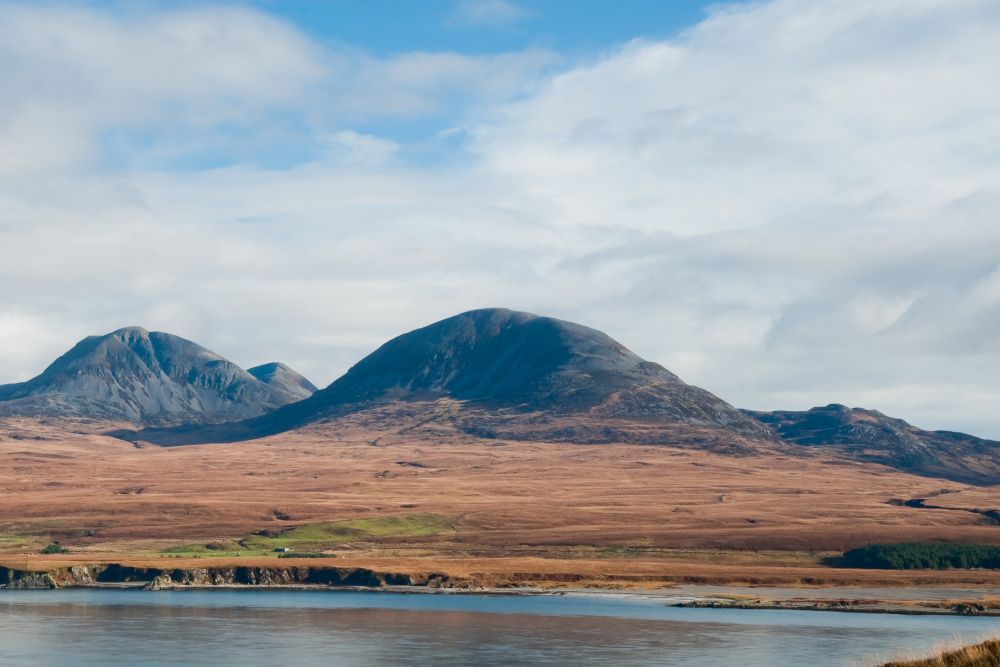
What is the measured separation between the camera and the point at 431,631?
95250 mm

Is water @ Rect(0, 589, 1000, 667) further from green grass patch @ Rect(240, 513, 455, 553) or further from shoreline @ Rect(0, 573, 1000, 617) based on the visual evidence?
green grass patch @ Rect(240, 513, 455, 553)

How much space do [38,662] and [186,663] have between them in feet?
35.1

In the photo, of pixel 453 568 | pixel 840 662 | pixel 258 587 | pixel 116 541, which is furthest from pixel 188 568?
pixel 840 662

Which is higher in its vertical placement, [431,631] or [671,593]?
[431,631]

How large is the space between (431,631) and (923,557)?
3815 inches

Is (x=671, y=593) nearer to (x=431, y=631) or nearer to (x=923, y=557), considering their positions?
(x=431, y=631)

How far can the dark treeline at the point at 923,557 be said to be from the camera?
160250 mm

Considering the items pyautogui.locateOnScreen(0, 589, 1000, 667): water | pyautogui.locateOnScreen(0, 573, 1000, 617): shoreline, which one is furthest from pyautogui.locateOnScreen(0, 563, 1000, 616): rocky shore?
pyautogui.locateOnScreen(0, 589, 1000, 667): water

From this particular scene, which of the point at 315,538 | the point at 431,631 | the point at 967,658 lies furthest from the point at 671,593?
the point at 967,658

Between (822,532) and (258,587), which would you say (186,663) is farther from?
(822,532)

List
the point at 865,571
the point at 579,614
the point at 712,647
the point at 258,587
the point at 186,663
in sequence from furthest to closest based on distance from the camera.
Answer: the point at 865,571
the point at 258,587
the point at 579,614
the point at 712,647
the point at 186,663

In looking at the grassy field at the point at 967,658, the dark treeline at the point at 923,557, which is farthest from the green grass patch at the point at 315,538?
the grassy field at the point at 967,658

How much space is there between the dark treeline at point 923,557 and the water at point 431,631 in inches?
2115

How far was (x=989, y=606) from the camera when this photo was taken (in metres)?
116
